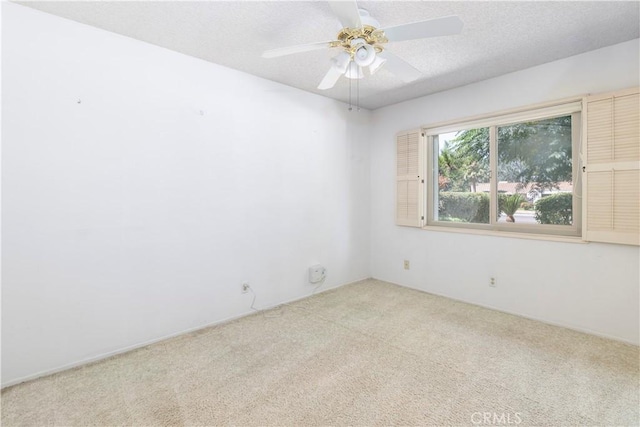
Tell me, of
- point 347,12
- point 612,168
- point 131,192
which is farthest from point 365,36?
point 612,168

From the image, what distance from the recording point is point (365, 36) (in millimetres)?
1897

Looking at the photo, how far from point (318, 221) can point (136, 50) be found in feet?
8.08

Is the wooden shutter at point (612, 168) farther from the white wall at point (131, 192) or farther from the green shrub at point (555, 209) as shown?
the white wall at point (131, 192)

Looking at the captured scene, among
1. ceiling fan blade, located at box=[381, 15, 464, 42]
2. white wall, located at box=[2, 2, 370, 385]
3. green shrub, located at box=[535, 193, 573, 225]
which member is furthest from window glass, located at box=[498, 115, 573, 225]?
white wall, located at box=[2, 2, 370, 385]

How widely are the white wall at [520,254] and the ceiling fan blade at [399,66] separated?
149cm

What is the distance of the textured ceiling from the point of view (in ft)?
6.63

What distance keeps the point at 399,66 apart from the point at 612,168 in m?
1.99

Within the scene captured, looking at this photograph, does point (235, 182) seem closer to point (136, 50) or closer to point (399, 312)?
point (136, 50)

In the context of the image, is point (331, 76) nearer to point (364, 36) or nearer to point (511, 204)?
point (364, 36)

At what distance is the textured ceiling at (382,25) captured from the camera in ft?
6.63

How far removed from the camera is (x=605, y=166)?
8.41 feet

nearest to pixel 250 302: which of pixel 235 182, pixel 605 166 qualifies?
pixel 235 182

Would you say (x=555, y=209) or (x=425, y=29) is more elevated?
(x=425, y=29)

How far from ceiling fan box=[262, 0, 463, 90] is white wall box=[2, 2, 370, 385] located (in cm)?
117
